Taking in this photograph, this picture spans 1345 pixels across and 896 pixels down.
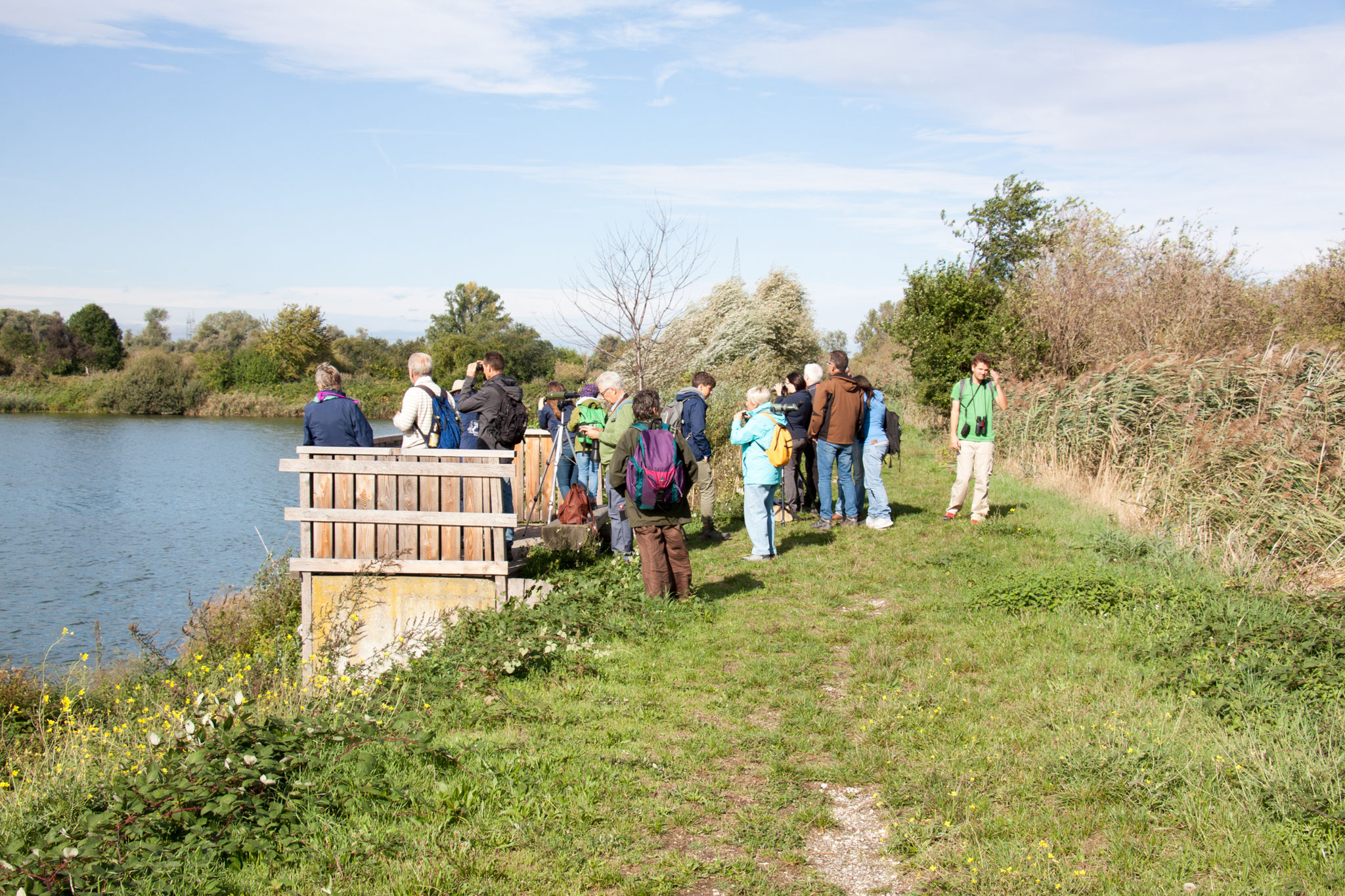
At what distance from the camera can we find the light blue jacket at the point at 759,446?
8.59m

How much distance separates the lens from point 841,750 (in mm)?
4598

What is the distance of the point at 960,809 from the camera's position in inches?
151

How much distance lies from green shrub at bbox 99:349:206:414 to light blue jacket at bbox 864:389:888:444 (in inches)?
2073

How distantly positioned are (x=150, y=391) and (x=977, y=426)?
5443cm

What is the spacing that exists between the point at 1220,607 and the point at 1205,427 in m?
5.16

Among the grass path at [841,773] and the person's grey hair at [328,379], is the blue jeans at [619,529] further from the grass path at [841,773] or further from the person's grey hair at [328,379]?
the person's grey hair at [328,379]

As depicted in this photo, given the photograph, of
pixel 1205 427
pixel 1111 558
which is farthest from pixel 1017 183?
pixel 1111 558

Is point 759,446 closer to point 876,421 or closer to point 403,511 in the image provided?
point 876,421

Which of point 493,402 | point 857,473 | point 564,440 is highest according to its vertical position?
point 493,402

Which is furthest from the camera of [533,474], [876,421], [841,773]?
[533,474]

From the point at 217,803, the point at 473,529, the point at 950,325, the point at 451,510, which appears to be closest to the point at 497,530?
the point at 473,529

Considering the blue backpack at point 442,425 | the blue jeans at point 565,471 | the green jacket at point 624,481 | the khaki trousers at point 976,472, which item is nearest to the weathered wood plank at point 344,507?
the blue backpack at point 442,425

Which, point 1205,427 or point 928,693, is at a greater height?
point 1205,427

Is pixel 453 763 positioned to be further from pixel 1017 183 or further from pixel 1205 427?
pixel 1017 183
